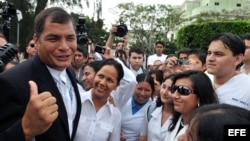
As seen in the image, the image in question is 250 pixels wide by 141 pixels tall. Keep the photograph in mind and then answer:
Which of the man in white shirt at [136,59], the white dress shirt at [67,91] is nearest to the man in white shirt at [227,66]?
the white dress shirt at [67,91]

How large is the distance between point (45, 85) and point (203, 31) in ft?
40.6

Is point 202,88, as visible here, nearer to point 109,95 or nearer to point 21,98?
point 109,95

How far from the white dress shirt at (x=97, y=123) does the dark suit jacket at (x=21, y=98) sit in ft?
2.21

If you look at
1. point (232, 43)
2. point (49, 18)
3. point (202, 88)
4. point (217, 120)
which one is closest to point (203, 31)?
point (232, 43)

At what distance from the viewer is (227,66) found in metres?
3.17

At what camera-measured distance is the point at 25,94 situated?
6.21 ft

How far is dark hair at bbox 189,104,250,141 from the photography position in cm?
127

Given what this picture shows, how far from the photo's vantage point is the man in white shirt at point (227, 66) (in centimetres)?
309

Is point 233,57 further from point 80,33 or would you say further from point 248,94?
point 80,33

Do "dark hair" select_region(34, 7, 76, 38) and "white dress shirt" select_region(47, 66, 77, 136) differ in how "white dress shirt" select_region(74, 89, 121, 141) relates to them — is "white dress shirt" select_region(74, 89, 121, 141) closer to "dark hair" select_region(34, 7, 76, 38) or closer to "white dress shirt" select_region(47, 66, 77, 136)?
"white dress shirt" select_region(47, 66, 77, 136)

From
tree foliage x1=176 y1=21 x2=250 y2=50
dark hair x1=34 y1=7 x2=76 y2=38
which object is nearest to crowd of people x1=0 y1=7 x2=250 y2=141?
dark hair x1=34 y1=7 x2=76 y2=38

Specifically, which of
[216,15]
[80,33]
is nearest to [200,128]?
[80,33]

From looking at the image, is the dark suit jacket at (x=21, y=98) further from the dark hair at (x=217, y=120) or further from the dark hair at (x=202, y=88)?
the dark hair at (x=202, y=88)

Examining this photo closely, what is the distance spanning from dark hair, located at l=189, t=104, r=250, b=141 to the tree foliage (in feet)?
41.0
